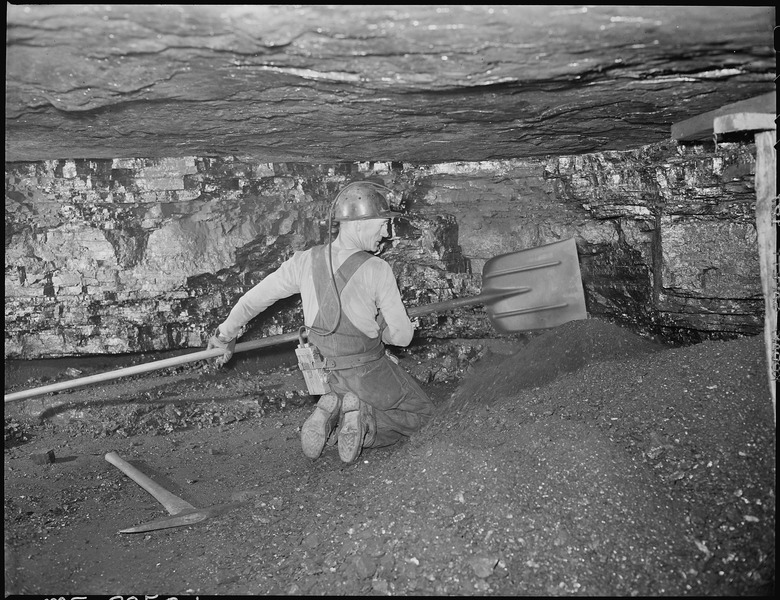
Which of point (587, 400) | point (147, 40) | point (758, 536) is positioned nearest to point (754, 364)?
point (587, 400)

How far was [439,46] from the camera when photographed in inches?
92.0

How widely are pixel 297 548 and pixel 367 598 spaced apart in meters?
0.57

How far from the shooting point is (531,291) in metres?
4.99

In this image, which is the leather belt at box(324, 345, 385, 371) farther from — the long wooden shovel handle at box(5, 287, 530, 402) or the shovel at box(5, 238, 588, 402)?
the shovel at box(5, 238, 588, 402)

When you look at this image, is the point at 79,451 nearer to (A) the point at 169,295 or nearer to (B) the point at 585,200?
(A) the point at 169,295

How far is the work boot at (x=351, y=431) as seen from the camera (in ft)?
12.8

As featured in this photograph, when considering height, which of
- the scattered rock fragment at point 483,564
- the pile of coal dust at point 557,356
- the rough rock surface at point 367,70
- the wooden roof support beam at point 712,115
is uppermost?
the rough rock surface at point 367,70

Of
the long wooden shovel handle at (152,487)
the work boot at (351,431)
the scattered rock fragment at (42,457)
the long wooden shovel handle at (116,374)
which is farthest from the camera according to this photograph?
the scattered rock fragment at (42,457)

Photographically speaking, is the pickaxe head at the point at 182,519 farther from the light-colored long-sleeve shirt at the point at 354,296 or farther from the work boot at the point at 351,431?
the light-colored long-sleeve shirt at the point at 354,296

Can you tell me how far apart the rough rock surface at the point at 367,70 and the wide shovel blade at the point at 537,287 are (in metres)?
1.20

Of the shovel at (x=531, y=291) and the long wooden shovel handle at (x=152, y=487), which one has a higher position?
the shovel at (x=531, y=291)

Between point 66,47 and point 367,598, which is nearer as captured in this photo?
point 66,47

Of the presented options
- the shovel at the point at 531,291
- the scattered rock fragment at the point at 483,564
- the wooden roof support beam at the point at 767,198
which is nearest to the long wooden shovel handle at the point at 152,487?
the shovel at the point at 531,291

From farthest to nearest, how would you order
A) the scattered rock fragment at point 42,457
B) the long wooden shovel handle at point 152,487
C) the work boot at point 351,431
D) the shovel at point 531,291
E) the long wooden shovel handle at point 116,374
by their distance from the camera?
the shovel at point 531,291 < the scattered rock fragment at point 42,457 < the long wooden shovel handle at point 116,374 < the work boot at point 351,431 < the long wooden shovel handle at point 152,487
